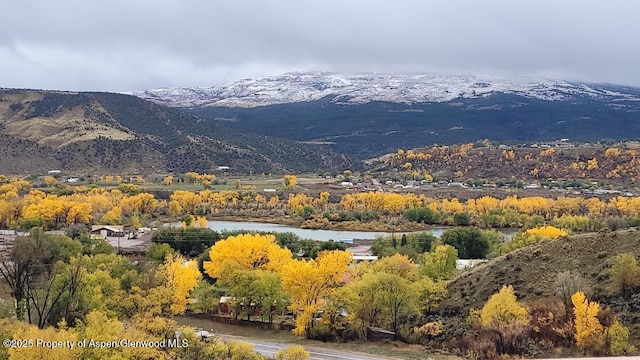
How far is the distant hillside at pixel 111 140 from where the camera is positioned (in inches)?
6201

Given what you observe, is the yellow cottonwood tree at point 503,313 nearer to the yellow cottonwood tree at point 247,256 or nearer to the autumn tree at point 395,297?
the autumn tree at point 395,297

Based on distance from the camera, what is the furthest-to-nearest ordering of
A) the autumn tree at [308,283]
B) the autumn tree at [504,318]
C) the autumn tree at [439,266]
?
1. the autumn tree at [439,266]
2. the autumn tree at [308,283]
3. the autumn tree at [504,318]

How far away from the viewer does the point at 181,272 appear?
1715 inches

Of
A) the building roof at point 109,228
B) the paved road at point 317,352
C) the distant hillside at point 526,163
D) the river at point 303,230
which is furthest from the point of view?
the distant hillside at point 526,163

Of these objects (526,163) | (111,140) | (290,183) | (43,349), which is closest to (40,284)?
(43,349)

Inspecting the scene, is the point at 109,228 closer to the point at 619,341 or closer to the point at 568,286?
the point at 568,286

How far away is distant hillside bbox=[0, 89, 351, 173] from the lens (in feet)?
517

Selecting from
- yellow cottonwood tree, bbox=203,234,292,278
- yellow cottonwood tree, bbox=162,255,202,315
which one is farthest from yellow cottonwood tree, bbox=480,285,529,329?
yellow cottonwood tree, bbox=162,255,202,315

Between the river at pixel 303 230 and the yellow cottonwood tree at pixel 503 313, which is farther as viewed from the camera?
the river at pixel 303 230

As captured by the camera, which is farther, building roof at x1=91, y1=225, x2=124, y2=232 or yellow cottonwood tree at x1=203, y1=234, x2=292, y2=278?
building roof at x1=91, y1=225, x2=124, y2=232

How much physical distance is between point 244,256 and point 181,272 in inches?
295

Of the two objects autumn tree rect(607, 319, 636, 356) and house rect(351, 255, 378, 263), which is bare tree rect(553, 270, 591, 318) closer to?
autumn tree rect(607, 319, 636, 356)

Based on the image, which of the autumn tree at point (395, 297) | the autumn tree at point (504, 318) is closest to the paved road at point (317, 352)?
the autumn tree at point (395, 297)

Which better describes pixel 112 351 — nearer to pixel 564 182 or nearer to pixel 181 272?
pixel 181 272
